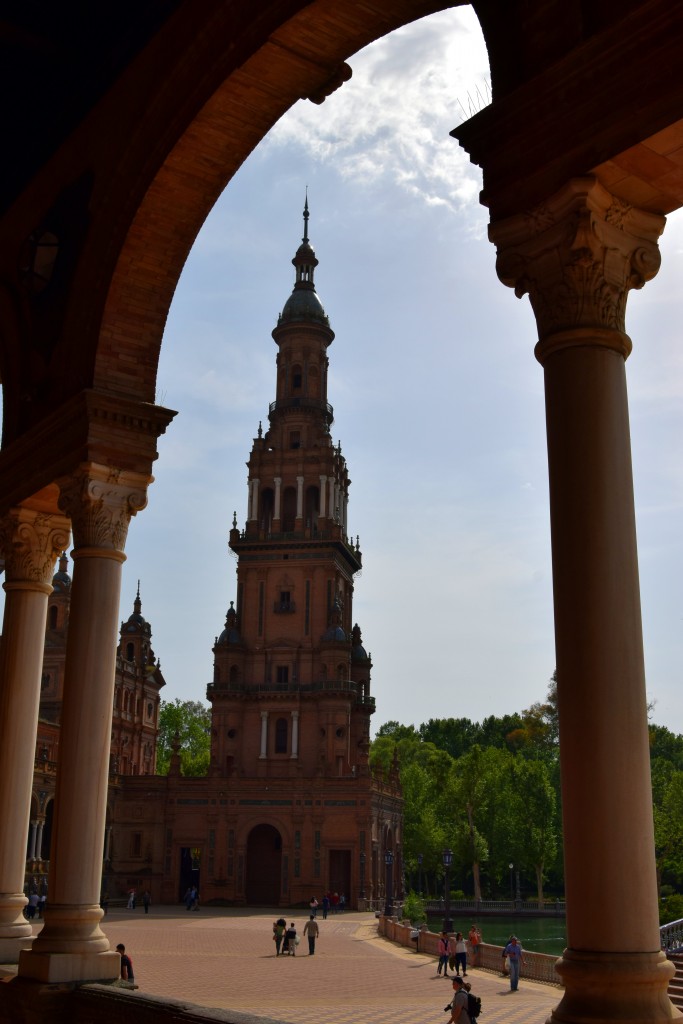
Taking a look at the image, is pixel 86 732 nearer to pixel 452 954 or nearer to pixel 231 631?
pixel 452 954

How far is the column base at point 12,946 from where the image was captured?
30.5 ft

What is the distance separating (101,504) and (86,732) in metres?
1.98

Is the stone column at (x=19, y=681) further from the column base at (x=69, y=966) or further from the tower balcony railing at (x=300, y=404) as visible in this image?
the tower balcony railing at (x=300, y=404)

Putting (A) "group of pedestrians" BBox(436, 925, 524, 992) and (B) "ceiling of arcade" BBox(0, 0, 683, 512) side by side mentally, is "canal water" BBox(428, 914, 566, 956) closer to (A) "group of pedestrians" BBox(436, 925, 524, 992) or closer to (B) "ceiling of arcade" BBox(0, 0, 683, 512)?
(A) "group of pedestrians" BBox(436, 925, 524, 992)

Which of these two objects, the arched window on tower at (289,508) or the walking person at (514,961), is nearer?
the walking person at (514,961)

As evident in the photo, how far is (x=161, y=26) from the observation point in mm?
8883

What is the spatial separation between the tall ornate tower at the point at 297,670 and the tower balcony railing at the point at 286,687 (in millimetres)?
79

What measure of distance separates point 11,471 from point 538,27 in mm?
7043

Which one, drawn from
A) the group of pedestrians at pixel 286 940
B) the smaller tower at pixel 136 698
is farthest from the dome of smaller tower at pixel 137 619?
the group of pedestrians at pixel 286 940

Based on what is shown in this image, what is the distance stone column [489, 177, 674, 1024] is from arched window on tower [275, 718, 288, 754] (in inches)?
2352

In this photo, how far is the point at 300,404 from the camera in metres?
69.7

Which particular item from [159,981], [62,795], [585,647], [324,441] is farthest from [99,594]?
[324,441]

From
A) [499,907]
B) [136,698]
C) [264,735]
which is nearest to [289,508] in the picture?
[264,735]

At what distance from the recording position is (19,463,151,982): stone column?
8.12 metres
